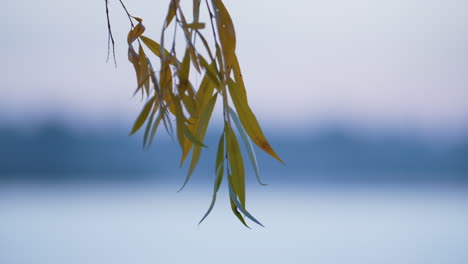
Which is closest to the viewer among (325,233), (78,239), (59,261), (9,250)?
(59,261)

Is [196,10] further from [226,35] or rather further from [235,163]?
[235,163]

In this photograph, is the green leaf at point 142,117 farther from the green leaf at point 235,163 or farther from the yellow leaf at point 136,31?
the yellow leaf at point 136,31

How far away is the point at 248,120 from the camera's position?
0.77 metres

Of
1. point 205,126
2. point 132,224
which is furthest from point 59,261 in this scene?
point 205,126

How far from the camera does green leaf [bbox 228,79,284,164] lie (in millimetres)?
764

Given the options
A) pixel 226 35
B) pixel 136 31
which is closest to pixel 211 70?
pixel 226 35

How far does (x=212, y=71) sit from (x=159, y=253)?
324 centimetres

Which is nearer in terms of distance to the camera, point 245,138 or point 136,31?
point 245,138

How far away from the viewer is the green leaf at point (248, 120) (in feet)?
2.51

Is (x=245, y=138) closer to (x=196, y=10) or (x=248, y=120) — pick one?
(x=248, y=120)

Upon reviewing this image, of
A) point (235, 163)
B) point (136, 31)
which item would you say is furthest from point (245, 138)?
point (136, 31)

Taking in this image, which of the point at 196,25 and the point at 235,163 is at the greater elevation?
the point at 196,25

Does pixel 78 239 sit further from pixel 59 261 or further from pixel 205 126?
pixel 205 126

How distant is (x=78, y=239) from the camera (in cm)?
462
